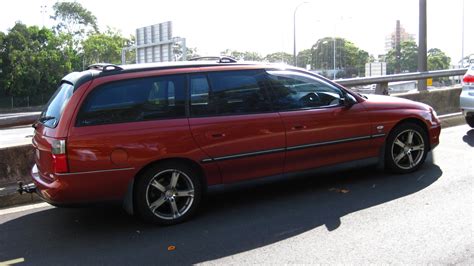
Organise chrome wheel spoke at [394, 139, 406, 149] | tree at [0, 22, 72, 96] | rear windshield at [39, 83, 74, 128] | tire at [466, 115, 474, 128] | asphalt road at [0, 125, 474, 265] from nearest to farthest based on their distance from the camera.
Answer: asphalt road at [0, 125, 474, 265] < rear windshield at [39, 83, 74, 128] < chrome wheel spoke at [394, 139, 406, 149] < tire at [466, 115, 474, 128] < tree at [0, 22, 72, 96]

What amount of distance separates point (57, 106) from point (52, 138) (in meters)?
0.46

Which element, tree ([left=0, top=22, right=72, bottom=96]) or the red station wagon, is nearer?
the red station wagon

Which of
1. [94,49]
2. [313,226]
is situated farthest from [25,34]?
[313,226]

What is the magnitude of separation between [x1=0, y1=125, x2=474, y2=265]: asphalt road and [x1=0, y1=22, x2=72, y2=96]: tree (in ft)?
176

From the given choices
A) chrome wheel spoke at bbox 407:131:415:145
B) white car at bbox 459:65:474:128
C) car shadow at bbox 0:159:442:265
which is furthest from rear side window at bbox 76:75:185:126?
white car at bbox 459:65:474:128

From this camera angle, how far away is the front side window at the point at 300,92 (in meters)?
5.54

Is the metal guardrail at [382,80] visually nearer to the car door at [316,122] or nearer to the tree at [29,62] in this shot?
the car door at [316,122]

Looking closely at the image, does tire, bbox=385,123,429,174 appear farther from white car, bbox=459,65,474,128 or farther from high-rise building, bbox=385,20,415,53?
high-rise building, bbox=385,20,415,53

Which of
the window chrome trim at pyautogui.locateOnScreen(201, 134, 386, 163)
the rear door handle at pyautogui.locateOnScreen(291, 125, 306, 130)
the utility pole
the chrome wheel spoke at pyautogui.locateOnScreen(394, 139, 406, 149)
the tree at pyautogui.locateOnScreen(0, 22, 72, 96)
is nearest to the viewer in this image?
the window chrome trim at pyautogui.locateOnScreen(201, 134, 386, 163)

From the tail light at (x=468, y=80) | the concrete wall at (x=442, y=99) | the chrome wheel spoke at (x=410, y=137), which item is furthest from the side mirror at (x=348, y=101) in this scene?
the concrete wall at (x=442, y=99)

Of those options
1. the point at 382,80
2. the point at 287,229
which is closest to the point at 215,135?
the point at 287,229

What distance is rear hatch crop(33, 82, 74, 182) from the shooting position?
4.49 m

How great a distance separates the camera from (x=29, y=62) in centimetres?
5469

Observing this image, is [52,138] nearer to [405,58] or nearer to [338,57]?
[338,57]
